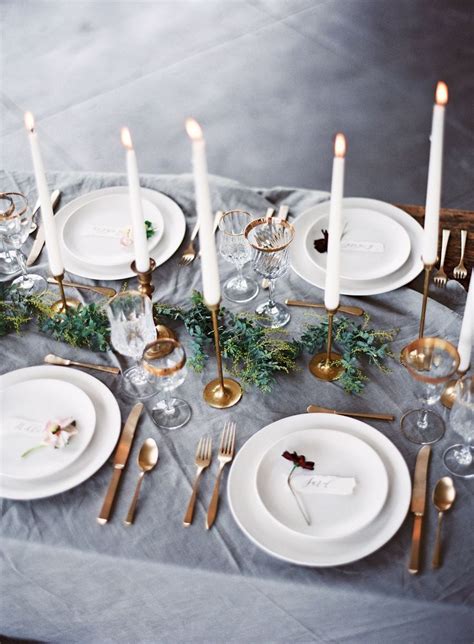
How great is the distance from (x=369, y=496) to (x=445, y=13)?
383cm

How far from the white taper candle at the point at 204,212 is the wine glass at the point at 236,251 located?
0.43 meters

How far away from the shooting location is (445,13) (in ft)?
14.6

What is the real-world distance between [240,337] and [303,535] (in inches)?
20.3

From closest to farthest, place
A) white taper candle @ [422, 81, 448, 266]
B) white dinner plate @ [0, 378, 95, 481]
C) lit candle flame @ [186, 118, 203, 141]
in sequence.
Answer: lit candle flame @ [186, 118, 203, 141]
white taper candle @ [422, 81, 448, 266]
white dinner plate @ [0, 378, 95, 481]

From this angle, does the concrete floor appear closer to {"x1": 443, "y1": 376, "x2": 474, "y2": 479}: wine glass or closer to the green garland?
the green garland

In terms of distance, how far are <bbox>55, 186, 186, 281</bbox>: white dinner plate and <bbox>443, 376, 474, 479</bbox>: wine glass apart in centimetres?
87

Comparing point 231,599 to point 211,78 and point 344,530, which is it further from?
point 211,78

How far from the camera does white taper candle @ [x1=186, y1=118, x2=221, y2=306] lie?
1.16 meters

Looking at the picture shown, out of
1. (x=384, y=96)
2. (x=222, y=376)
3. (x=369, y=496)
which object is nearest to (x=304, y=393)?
(x=222, y=376)

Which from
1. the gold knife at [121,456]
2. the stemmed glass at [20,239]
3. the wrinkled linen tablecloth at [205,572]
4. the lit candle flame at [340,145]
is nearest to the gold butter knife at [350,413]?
the wrinkled linen tablecloth at [205,572]

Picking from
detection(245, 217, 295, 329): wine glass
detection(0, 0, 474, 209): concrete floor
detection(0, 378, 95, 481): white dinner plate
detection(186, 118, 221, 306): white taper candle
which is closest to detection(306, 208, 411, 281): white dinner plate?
detection(245, 217, 295, 329): wine glass

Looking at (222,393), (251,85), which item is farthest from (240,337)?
(251,85)

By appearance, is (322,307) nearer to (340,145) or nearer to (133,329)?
(133,329)

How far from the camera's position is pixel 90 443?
1.57 metres
